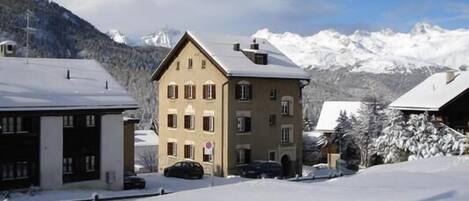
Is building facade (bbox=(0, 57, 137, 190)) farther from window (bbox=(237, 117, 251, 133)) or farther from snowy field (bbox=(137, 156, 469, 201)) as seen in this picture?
snowy field (bbox=(137, 156, 469, 201))

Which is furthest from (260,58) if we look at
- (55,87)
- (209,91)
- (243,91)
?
(55,87)

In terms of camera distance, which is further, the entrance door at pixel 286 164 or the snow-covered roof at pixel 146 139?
the snow-covered roof at pixel 146 139

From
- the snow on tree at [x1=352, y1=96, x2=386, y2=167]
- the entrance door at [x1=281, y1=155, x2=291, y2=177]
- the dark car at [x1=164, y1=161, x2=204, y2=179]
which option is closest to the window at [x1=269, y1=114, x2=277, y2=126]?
the entrance door at [x1=281, y1=155, x2=291, y2=177]

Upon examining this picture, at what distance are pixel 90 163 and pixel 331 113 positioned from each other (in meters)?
46.7

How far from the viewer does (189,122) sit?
52375 millimetres

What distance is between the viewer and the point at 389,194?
15.0 meters

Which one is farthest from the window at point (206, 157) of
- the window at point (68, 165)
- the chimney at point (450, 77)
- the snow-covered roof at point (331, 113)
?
the snow-covered roof at point (331, 113)

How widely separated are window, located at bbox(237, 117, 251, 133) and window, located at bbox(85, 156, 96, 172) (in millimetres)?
14440

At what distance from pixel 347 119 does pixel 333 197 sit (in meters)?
57.0

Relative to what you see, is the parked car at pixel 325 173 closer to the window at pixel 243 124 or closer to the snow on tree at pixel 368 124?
the snow on tree at pixel 368 124

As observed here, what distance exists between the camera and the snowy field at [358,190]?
568 inches

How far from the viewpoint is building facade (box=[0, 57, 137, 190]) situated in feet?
A: 111

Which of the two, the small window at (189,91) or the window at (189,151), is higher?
the small window at (189,91)

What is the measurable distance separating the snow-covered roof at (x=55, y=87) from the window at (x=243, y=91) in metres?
11.5
